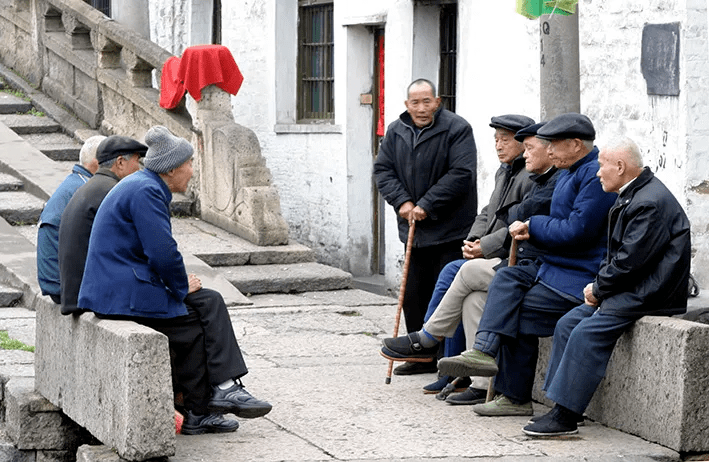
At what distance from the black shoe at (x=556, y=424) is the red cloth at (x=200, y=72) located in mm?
7653

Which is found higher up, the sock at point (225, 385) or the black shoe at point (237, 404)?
the sock at point (225, 385)

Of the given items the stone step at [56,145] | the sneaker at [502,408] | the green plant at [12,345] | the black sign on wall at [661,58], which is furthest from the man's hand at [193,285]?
the stone step at [56,145]

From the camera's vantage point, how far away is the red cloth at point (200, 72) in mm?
13750

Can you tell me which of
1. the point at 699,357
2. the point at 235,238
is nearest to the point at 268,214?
the point at 235,238

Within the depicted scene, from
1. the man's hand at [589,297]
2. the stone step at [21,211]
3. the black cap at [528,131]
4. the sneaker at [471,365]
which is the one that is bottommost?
the sneaker at [471,365]

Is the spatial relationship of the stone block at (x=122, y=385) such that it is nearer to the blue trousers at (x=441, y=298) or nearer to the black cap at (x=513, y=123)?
the blue trousers at (x=441, y=298)

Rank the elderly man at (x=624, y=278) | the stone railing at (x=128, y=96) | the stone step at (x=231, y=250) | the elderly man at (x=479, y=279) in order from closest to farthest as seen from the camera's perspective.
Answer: the elderly man at (x=624, y=278), the elderly man at (x=479, y=279), the stone step at (x=231, y=250), the stone railing at (x=128, y=96)

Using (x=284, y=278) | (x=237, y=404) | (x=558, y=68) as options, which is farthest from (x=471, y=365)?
(x=284, y=278)

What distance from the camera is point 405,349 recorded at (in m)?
8.16

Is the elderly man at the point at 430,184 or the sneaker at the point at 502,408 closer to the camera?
the sneaker at the point at 502,408

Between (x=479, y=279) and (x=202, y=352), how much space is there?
167 centimetres

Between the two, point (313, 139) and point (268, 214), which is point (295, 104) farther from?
point (268, 214)

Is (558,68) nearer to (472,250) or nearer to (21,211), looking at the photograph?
(472,250)

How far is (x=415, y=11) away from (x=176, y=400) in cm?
699
